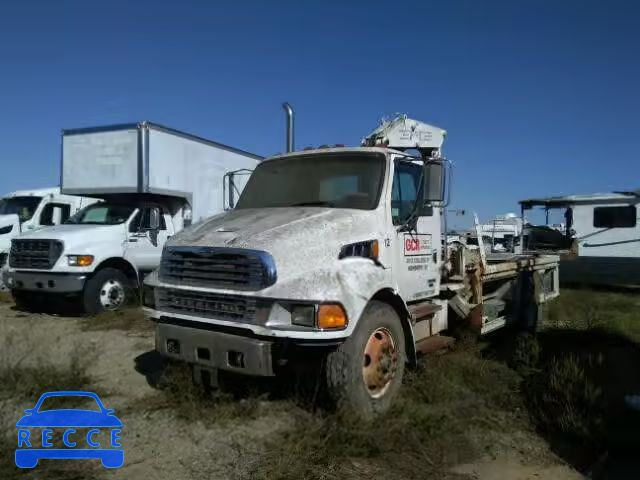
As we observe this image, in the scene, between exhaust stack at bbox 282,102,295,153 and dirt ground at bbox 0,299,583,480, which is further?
exhaust stack at bbox 282,102,295,153

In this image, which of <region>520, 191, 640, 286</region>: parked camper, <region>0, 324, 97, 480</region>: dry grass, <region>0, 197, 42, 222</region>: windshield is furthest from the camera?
<region>0, 197, 42, 222</region>: windshield

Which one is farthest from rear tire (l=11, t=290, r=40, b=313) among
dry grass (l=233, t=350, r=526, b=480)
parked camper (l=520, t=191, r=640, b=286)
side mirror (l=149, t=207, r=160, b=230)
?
parked camper (l=520, t=191, r=640, b=286)

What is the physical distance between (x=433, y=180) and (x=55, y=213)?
10.8m

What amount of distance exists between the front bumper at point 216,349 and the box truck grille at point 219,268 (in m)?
0.40

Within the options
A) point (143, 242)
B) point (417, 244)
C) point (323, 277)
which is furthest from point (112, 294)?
point (323, 277)

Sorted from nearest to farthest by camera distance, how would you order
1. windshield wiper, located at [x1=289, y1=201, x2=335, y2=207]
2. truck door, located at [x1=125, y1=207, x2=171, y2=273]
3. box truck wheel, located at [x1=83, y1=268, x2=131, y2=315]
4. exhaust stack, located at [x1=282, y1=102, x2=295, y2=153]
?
windshield wiper, located at [x1=289, y1=201, x2=335, y2=207]
exhaust stack, located at [x1=282, y1=102, x2=295, y2=153]
box truck wheel, located at [x1=83, y1=268, x2=131, y2=315]
truck door, located at [x1=125, y1=207, x2=171, y2=273]

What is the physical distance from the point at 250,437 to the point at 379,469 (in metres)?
1.09

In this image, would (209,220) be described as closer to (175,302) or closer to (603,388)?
(175,302)

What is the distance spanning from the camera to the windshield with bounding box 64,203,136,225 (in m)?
10.1

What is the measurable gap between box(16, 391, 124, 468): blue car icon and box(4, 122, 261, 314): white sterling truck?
4.92 meters

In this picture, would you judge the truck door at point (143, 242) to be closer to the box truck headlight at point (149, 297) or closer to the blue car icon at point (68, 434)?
the box truck headlight at point (149, 297)

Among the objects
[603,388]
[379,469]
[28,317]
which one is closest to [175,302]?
[379,469]

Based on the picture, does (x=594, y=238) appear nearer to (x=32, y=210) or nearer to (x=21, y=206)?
(x=32, y=210)

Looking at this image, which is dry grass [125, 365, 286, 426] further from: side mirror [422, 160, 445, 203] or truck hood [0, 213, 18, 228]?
truck hood [0, 213, 18, 228]
